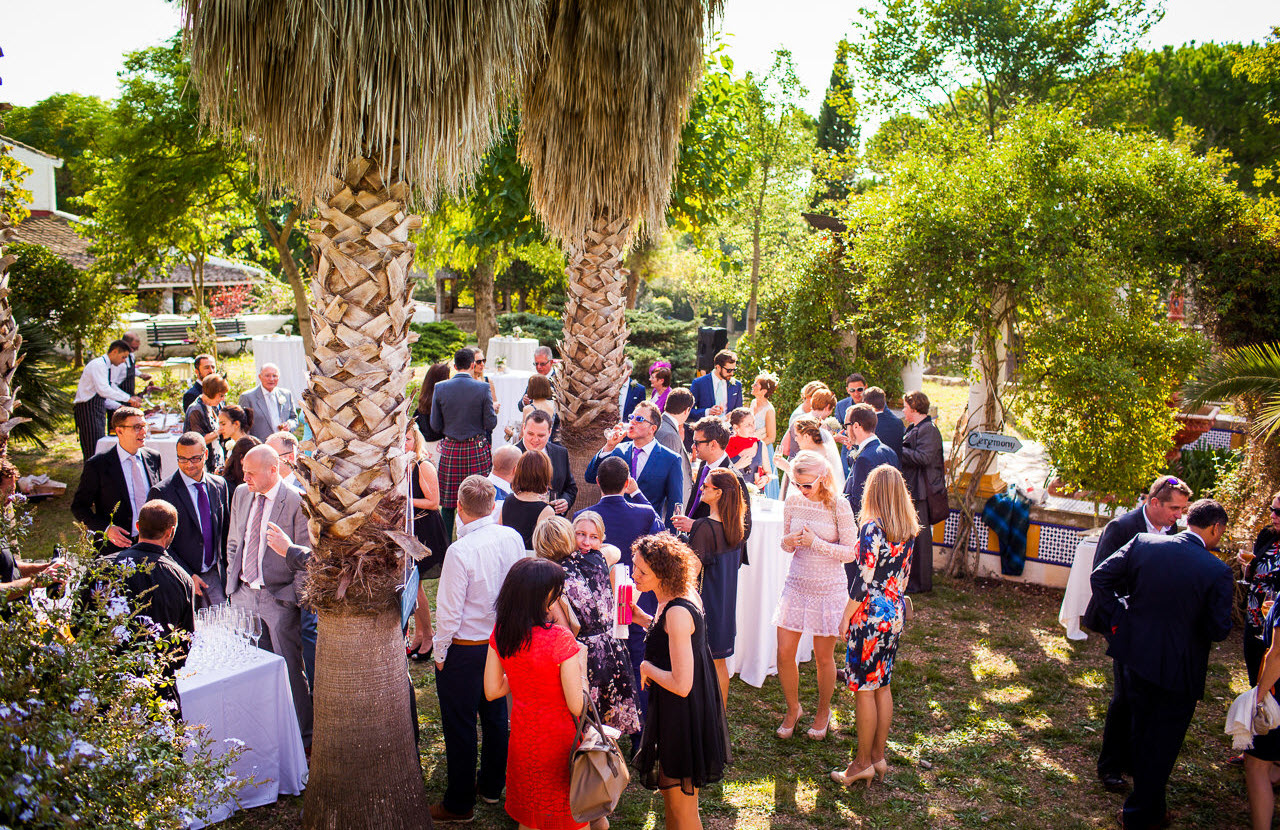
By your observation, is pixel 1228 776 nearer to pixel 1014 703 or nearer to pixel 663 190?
pixel 1014 703

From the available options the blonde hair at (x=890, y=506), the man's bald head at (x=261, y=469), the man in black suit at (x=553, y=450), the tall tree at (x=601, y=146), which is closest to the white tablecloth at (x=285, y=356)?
the tall tree at (x=601, y=146)

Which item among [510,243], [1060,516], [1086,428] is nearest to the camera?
[1086,428]

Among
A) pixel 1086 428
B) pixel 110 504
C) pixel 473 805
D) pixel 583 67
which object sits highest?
pixel 583 67

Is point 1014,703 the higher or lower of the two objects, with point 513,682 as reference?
lower

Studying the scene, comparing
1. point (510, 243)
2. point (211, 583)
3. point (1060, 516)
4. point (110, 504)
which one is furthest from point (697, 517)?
point (510, 243)

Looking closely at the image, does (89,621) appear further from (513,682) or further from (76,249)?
(76,249)

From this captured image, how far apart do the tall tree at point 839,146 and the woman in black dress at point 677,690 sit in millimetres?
15555

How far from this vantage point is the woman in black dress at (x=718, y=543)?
5402 millimetres

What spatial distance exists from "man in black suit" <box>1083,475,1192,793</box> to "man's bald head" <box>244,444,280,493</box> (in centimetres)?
513

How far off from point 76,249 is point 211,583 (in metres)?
28.2

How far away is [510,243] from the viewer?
12547 millimetres

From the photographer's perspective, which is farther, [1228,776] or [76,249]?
[76,249]

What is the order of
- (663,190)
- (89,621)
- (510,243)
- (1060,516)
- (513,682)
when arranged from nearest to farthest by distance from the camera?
(89,621), (513,682), (663,190), (1060,516), (510,243)

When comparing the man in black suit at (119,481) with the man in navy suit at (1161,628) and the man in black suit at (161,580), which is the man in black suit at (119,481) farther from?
the man in navy suit at (1161,628)
